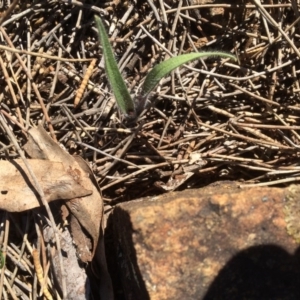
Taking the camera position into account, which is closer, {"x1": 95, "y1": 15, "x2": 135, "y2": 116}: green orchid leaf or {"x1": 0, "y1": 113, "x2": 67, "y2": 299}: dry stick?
{"x1": 95, "y1": 15, "x2": 135, "y2": 116}: green orchid leaf

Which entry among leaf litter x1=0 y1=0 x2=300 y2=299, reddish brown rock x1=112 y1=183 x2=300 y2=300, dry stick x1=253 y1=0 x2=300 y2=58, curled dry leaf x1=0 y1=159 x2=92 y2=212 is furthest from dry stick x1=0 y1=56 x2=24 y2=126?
dry stick x1=253 y1=0 x2=300 y2=58

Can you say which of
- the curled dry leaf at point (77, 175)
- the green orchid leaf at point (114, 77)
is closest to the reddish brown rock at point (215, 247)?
the curled dry leaf at point (77, 175)

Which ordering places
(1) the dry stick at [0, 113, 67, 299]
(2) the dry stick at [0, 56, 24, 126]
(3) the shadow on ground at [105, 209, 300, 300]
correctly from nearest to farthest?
1. (3) the shadow on ground at [105, 209, 300, 300]
2. (1) the dry stick at [0, 113, 67, 299]
3. (2) the dry stick at [0, 56, 24, 126]

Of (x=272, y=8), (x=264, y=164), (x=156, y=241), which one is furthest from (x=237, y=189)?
(x=272, y=8)

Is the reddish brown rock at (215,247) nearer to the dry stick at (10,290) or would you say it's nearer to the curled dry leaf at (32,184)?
the curled dry leaf at (32,184)

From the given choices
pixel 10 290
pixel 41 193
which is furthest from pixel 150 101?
pixel 10 290

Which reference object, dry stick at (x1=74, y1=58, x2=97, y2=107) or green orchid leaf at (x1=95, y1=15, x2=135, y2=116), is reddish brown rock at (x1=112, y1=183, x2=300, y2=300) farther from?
dry stick at (x1=74, y1=58, x2=97, y2=107)

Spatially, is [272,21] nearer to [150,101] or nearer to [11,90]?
[150,101]
